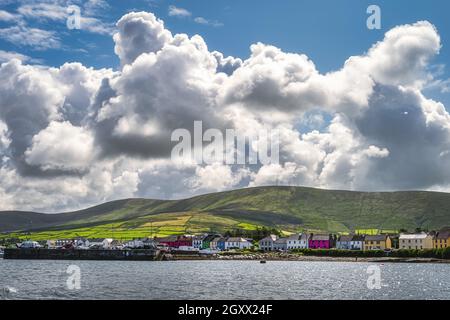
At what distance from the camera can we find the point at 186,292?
7706cm

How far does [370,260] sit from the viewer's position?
187 meters

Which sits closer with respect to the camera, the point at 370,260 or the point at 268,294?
the point at 268,294

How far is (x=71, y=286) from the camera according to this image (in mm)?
86062
